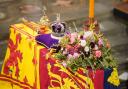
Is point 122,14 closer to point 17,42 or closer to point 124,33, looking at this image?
point 124,33

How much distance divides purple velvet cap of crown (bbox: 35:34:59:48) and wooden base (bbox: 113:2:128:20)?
3225 mm

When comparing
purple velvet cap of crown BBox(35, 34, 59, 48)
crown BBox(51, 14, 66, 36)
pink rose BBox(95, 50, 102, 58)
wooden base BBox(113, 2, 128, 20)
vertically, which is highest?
wooden base BBox(113, 2, 128, 20)

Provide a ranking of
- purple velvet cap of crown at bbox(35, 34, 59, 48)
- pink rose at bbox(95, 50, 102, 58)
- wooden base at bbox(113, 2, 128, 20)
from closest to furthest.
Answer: pink rose at bbox(95, 50, 102, 58) < purple velvet cap of crown at bbox(35, 34, 59, 48) < wooden base at bbox(113, 2, 128, 20)

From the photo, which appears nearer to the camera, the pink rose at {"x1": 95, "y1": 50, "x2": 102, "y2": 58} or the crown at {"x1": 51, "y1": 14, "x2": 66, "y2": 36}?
the pink rose at {"x1": 95, "y1": 50, "x2": 102, "y2": 58}

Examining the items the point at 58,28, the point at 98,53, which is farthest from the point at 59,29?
the point at 98,53

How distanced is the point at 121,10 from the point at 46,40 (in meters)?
3.47

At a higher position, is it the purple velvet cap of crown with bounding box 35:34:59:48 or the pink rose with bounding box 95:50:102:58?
the purple velvet cap of crown with bounding box 35:34:59:48

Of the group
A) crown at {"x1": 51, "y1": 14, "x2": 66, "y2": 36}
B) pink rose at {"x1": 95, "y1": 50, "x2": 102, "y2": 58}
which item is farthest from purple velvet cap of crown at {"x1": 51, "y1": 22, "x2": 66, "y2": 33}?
pink rose at {"x1": 95, "y1": 50, "x2": 102, "y2": 58}

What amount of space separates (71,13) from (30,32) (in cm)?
295

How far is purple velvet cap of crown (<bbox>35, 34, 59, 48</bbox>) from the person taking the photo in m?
3.39

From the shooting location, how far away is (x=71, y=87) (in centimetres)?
296

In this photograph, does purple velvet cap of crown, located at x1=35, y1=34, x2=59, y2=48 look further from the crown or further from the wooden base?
the wooden base

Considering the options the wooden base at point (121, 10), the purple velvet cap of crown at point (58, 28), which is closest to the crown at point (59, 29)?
the purple velvet cap of crown at point (58, 28)

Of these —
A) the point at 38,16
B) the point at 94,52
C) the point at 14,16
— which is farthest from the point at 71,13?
the point at 94,52
